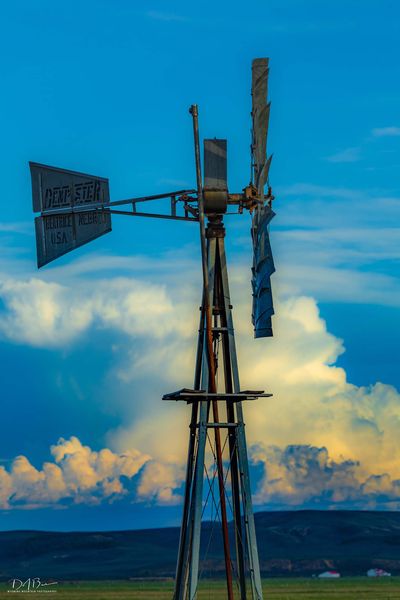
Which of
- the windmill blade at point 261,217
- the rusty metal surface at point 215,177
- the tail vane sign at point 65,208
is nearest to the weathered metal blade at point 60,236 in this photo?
the tail vane sign at point 65,208

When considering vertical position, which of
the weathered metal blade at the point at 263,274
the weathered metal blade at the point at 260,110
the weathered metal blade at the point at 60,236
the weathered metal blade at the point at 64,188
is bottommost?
the weathered metal blade at the point at 263,274

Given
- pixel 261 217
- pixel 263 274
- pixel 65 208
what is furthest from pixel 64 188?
pixel 263 274

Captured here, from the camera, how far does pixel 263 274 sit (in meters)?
39.4

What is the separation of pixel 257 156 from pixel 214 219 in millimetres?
2447

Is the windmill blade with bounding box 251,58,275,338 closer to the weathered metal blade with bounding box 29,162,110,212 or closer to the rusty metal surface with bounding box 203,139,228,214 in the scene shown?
the rusty metal surface with bounding box 203,139,228,214

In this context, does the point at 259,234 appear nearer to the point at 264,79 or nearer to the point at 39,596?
the point at 264,79

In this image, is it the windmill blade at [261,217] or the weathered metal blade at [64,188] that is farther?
the weathered metal blade at [64,188]

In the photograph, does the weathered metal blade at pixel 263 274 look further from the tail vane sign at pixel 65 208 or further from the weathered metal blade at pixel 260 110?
the tail vane sign at pixel 65 208

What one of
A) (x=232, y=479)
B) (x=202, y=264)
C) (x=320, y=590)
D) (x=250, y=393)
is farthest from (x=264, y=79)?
(x=320, y=590)

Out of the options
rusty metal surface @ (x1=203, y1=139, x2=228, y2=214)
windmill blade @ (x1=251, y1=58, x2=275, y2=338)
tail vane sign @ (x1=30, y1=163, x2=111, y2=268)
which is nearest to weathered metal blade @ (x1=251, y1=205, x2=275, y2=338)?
windmill blade @ (x1=251, y1=58, x2=275, y2=338)

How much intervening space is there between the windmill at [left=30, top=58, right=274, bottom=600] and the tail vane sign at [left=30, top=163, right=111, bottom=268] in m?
0.03

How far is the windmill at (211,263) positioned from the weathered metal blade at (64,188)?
29 mm

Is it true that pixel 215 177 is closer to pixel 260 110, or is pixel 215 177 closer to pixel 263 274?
pixel 260 110

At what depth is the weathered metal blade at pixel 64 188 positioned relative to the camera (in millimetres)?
40562
